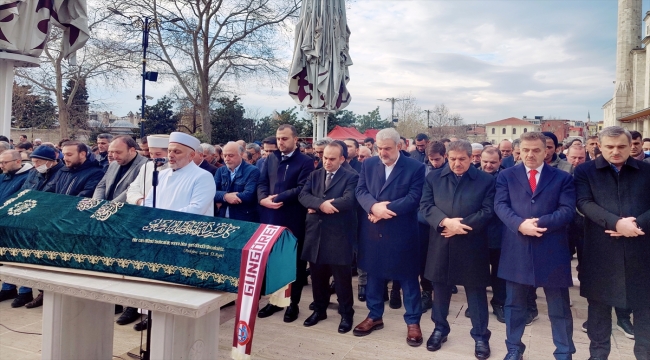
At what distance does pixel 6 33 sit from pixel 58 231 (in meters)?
4.16

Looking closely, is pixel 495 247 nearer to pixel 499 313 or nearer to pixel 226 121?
pixel 499 313

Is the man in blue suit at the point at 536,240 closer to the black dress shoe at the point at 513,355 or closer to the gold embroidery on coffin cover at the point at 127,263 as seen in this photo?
the black dress shoe at the point at 513,355

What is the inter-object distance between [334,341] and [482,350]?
1.32 metres

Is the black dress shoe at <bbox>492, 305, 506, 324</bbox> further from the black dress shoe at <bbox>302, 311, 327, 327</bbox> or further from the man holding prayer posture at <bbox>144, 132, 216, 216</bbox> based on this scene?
the man holding prayer posture at <bbox>144, 132, 216, 216</bbox>

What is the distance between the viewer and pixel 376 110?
66.2 m

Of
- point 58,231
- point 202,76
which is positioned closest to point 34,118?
point 202,76

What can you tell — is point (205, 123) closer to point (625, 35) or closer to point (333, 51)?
point (333, 51)

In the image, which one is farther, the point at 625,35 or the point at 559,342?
the point at 625,35

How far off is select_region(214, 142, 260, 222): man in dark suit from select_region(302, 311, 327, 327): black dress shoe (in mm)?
1296

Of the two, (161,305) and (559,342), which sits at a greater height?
(161,305)

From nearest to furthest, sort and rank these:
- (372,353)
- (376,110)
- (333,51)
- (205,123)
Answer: (372,353), (333,51), (205,123), (376,110)

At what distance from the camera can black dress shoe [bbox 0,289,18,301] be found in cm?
541

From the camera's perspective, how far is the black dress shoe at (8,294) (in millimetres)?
5414

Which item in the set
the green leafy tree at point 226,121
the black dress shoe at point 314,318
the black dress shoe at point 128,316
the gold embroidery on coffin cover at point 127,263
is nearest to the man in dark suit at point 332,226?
the black dress shoe at point 314,318
